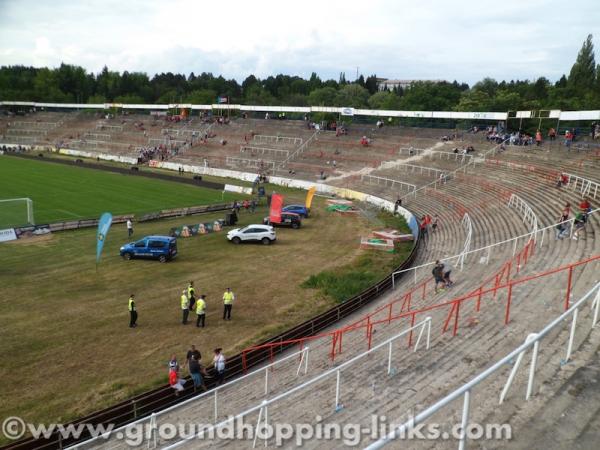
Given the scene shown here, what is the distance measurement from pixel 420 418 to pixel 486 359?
266 inches

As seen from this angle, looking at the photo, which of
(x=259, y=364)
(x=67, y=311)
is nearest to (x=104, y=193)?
(x=67, y=311)

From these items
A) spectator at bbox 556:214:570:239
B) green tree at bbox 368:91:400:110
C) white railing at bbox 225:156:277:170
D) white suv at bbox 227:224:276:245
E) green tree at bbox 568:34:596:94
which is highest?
green tree at bbox 568:34:596:94

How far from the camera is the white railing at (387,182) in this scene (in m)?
48.8

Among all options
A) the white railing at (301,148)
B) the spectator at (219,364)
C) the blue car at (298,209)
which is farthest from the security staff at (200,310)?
the white railing at (301,148)

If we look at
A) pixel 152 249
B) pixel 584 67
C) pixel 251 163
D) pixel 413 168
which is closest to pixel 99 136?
pixel 251 163

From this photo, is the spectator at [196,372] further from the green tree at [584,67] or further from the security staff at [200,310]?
the green tree at [584,67]

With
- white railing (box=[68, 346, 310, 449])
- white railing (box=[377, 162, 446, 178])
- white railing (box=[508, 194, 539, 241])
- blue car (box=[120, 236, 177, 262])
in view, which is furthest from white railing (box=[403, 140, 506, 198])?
white railing (box=[68, 346, 310, 449])

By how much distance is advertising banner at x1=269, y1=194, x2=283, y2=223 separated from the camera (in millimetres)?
33812

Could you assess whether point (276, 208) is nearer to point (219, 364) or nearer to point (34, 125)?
point (219, 364)

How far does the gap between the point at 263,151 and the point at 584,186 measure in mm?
49034

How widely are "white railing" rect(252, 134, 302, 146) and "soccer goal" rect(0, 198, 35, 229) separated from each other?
41283 mm

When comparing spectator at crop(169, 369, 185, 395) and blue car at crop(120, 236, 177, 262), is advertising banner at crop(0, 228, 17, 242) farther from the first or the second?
spectator at crop(169, 369, 185, 395)

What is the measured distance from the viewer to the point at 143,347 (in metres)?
16.2

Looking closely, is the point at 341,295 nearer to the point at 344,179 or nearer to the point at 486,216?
the point at 486,216
